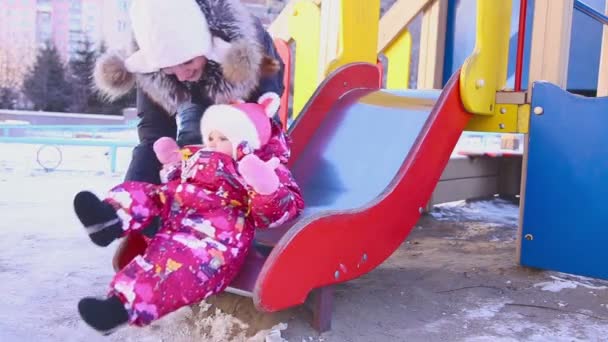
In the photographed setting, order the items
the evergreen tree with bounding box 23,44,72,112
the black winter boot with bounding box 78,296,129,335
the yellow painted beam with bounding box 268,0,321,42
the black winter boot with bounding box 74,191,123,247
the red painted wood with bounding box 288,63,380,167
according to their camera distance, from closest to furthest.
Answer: the black winter boot with bounding box 78,296,129,335 < the black winter boot with bounding box 74,191,123,247 < the red painted wood with bounding box 288,63,380,167 < the yellow painted beam with bounding box 268,0,321,42 < the evergreen tree with bounding box 23,44,72,112

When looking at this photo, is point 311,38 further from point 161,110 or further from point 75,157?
point 75,157

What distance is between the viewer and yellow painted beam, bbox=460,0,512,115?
7.14 ft

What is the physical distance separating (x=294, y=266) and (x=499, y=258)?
1.45m

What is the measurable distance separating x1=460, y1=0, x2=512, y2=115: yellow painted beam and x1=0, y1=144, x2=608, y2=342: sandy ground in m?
0.64

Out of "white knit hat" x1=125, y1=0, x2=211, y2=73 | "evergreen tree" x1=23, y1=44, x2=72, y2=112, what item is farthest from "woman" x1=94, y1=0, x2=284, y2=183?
"evergreen tree" x1=23, y1=44, x2=72, y2=112

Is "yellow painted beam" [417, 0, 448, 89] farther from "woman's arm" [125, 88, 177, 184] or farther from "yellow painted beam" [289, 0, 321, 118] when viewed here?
"woman's arm" [125, 88, 177, 184]

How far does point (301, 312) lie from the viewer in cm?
183

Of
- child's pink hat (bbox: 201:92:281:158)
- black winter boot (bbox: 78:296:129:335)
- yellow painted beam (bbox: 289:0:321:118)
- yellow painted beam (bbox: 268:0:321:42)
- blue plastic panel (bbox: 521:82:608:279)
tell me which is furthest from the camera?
yellow painted beam (bbox: 268:0:321:42)

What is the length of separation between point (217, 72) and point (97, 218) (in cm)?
52

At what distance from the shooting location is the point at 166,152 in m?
1.76

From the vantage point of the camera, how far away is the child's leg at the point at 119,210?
1436 millimetres

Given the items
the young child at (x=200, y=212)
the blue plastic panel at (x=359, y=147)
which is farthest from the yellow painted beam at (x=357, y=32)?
the young child at (x=200, y=212)

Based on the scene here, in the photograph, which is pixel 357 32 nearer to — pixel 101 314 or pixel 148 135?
pixel 148 135

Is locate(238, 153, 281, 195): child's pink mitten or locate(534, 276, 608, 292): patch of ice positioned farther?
locate(534, 276, 608, 292): patch of ice
